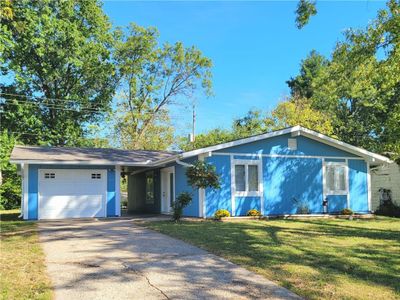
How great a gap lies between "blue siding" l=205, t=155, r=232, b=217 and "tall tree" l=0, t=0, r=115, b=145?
Answer: 682 inches

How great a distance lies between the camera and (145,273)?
A: 6.64 m

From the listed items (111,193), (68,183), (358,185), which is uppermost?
(68,183)

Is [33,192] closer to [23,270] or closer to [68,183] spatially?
[68,183]

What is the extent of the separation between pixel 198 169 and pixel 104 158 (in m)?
5.30

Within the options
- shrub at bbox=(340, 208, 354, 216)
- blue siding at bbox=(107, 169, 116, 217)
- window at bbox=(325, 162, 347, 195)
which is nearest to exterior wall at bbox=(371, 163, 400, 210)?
window at bbox=(325, 162, 347, 195)

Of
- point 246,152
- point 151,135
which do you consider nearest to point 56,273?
point 246,152

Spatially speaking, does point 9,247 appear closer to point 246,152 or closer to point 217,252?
point 217,252

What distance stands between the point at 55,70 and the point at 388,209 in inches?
912

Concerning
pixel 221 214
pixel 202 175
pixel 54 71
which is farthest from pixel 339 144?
pixel 54 71

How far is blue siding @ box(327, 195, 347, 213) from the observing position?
1831 cm

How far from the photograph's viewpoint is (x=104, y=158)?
58.3 ft

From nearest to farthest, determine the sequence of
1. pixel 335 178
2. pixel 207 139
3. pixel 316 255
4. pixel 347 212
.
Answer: pixel 316 255, pixel 347 212, pixel 335 178, pixel 207 139

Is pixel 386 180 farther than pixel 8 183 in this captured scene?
No

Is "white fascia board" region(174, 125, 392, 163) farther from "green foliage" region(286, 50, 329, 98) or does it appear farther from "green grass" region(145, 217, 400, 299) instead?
"green foliage" region(286, 50, 329, 98)
